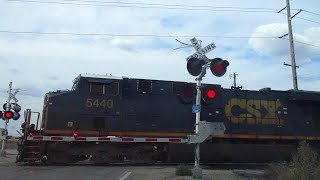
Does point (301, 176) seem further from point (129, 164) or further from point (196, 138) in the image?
point (129, 164)

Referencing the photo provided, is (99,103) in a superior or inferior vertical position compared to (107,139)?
superior

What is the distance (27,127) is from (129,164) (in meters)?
5.20

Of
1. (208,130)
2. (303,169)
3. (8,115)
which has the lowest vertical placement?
(303,169)

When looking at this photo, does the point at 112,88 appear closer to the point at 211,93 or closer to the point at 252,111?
the point at 252,111

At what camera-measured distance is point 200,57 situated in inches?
566

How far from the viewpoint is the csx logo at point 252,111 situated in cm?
2220

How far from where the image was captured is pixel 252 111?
2242 cm

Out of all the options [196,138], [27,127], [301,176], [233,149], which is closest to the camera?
[301,176]

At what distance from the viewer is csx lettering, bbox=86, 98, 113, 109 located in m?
20.3

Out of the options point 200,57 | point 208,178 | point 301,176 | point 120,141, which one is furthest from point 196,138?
point 120,141

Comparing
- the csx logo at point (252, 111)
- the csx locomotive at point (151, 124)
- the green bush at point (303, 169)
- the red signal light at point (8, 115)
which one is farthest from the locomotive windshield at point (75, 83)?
the green bush at point (303, 169)

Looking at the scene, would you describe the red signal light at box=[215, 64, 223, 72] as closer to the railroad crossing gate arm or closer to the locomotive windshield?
the railroad crossing gate arm

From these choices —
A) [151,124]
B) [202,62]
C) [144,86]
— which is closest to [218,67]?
[202,62]

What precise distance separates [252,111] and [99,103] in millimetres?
8146
